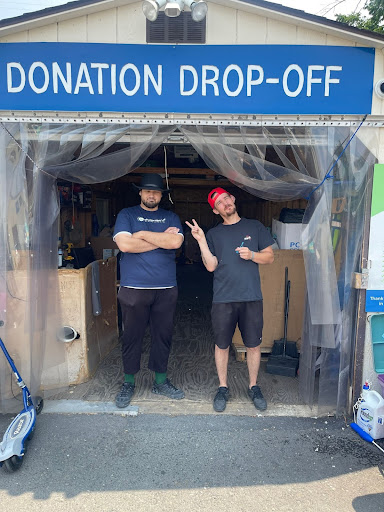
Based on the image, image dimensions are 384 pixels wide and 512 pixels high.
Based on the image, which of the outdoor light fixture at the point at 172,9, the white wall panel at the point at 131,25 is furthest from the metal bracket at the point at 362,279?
the white wall panel at the point at 131,25

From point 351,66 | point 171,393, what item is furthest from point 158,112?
point 171,393

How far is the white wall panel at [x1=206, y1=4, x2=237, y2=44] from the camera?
9.56 ft

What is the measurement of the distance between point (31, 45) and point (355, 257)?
300 centimetres

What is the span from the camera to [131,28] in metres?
2.92

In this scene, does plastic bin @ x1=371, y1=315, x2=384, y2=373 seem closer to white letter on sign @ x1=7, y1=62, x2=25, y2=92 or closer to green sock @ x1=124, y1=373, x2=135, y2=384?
green sock @ x1=124, y1=373, x2=135, y2=384

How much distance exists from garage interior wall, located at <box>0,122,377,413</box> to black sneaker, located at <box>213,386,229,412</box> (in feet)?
2.36

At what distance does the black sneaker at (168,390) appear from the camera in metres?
3.34

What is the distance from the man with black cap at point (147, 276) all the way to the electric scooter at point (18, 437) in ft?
2.32

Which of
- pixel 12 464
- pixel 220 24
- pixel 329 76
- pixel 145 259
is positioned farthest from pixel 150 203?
pixel 12 464

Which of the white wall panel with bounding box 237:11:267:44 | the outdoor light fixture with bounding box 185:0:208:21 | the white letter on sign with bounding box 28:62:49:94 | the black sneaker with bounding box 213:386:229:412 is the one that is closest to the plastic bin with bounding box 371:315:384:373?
the black sneaker with bounding box 213:386:229:412

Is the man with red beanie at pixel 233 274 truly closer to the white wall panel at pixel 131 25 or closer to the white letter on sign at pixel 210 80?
the white letter on sign at pixel 210 80

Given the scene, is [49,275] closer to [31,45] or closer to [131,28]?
[31,45]

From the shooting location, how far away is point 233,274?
10.3ft

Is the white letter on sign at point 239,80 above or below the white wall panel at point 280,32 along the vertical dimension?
below
